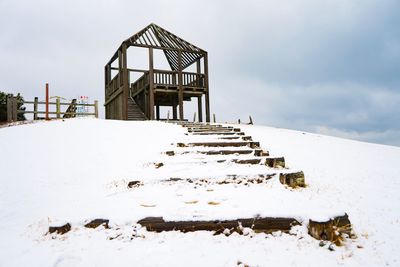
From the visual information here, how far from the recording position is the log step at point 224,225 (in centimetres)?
344

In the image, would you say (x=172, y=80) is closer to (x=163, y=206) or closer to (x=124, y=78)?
(x=124, y=78)

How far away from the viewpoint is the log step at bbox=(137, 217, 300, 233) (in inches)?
135

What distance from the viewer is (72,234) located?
3.47m

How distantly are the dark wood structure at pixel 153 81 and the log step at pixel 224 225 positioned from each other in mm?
13325

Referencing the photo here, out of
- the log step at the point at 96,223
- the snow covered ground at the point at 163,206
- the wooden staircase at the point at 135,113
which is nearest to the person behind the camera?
the snow covered ground at the point at 163,206

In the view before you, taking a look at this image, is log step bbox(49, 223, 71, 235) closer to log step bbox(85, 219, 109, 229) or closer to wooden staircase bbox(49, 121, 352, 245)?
wooden staircase bbox(49, 121, 352, 245)

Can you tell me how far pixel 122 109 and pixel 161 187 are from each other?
12.9 meters

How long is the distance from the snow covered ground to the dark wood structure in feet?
29.4

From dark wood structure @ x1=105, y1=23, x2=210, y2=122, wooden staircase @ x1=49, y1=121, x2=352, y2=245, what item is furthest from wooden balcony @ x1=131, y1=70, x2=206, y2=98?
wooden staircase @ x1=49, y1=121, x2=352, y2=245

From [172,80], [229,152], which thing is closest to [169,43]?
[172,80]

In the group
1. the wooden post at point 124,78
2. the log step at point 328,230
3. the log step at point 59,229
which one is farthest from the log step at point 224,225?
the wooden post at point 124,78

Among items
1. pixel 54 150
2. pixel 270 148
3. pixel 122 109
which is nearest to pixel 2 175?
pixel 54 150

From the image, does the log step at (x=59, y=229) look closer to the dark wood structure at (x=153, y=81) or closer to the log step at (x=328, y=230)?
the log step at (x=328, y=230)

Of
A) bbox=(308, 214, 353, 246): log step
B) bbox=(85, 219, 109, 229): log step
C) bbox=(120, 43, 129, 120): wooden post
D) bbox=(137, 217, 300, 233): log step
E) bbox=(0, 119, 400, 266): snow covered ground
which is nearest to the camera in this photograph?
bbox=(0, 119, 400, 266): snow covered ground
